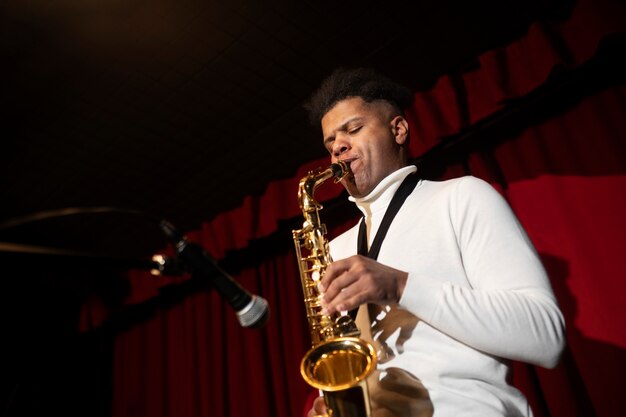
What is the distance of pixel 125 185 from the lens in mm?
4012

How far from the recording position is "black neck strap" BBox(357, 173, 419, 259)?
1638mm

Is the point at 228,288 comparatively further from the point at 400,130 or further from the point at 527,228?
the point at 527,228

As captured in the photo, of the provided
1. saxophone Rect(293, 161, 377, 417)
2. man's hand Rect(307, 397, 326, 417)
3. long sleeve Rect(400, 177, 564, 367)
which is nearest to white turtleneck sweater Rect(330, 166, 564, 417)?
long sleeve Rect(400, 177, 564, 367)

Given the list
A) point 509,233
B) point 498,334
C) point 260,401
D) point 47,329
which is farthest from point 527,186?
point 47,329

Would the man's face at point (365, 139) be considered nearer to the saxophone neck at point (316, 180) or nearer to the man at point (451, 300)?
the saxophone neck at point (316, 180)

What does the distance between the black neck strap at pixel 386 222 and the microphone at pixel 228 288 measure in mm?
724

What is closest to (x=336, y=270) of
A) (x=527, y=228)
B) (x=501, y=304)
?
(x=501, y=304)

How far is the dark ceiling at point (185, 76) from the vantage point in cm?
276

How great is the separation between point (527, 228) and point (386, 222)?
1.30 metres

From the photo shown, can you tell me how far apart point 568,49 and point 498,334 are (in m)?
1.98

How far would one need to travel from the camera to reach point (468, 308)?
118 cm

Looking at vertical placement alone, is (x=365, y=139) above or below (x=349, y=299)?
Result: above

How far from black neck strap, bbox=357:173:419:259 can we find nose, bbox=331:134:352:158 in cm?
30

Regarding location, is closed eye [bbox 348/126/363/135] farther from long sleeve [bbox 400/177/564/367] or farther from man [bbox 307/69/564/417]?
long sleeve [bbox 400/177/564/367]
